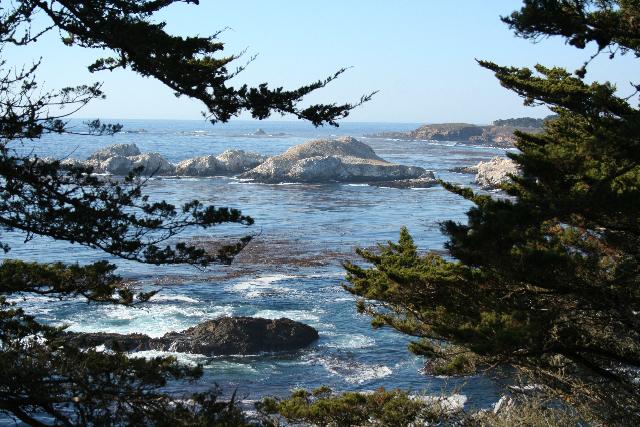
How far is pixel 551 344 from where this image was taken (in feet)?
30.1

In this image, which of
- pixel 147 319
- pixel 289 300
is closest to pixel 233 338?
pixel 147 319

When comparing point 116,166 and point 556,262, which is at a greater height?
point 556,262

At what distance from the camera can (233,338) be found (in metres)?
23.4

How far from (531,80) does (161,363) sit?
6.76 metres

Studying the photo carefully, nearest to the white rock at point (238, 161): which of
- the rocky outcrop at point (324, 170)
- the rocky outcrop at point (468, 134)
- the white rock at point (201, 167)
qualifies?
the white rock at point (201, 167)

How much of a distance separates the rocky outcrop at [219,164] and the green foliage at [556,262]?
66018 millimetres

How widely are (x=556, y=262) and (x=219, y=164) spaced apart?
72526 mm

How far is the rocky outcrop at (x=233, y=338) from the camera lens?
75.2 ft

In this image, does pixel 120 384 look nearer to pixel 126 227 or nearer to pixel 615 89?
pixel 126 227

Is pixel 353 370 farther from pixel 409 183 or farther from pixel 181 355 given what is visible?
pixel 409 183

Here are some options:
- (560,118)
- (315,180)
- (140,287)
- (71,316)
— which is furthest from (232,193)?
(560,118)

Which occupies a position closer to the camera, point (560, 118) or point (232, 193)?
point (560, 118)

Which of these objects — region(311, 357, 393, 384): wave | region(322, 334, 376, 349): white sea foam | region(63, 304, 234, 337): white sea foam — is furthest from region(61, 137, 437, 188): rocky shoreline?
region(311, 357, 393, 384): wave

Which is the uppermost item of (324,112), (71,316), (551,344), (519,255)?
(324,112)
